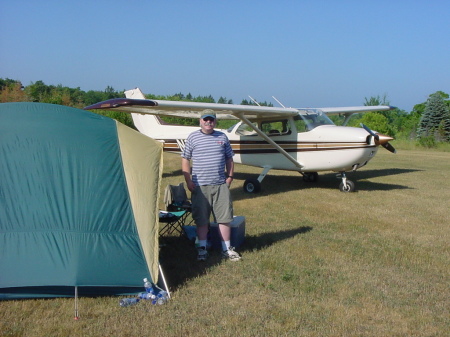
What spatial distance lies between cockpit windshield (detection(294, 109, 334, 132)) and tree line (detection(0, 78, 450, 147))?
14133 mm

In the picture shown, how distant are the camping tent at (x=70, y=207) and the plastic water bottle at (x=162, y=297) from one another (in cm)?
16

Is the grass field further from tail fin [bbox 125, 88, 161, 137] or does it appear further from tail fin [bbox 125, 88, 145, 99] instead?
tail fin [bbox 125, 88, 145, 99]

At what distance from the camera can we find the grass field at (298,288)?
12.4ft

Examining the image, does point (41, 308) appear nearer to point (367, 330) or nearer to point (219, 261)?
point (219, 261)

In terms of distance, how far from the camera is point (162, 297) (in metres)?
4.29

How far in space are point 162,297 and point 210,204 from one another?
4.74ft

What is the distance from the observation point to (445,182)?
44.1 ft

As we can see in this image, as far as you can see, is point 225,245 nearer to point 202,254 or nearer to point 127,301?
point 202,254

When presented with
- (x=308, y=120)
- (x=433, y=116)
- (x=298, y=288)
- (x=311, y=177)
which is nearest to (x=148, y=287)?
(x=298, y=288)

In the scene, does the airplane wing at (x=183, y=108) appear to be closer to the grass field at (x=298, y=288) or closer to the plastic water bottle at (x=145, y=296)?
the grass field at (x=298, y=288)

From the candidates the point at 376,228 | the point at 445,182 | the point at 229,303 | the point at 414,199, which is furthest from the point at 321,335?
the point at 445,182

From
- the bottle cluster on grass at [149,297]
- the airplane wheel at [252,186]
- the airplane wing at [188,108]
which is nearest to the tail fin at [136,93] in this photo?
the airplane wing at [188,108]

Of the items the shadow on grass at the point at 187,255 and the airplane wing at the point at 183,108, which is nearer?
the shadow on grass at the point at 187,255

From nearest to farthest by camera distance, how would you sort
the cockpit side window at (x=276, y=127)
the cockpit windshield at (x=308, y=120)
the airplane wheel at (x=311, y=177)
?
the cockpit windshield at (x=308, y=120) → the cockpit side window at (x=276, y=127) → the airplane wheel at (x=311, y=177)
